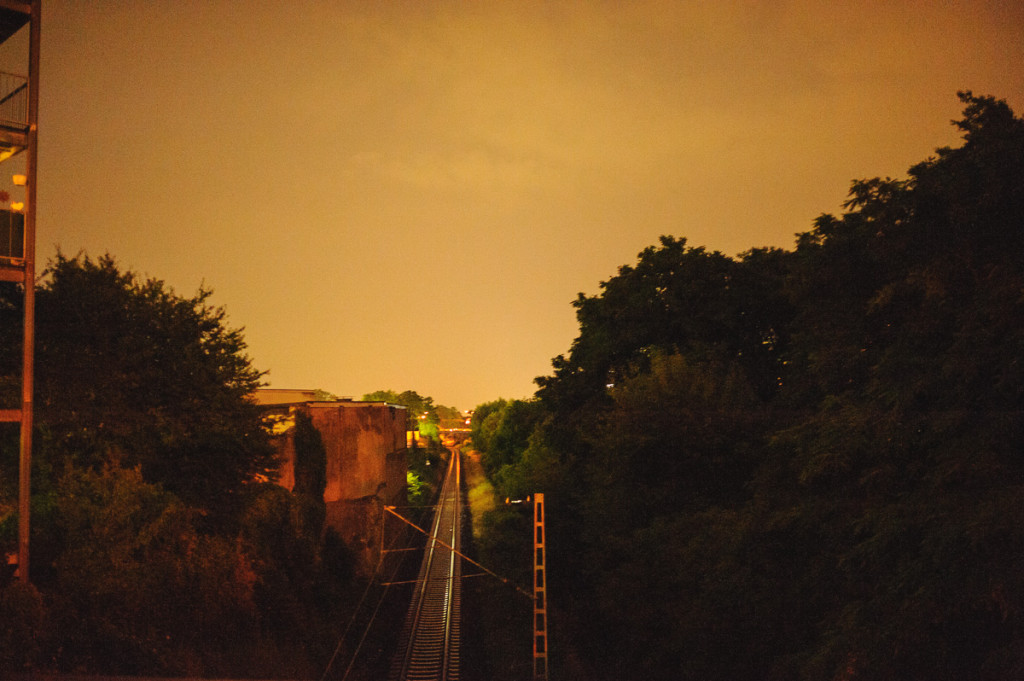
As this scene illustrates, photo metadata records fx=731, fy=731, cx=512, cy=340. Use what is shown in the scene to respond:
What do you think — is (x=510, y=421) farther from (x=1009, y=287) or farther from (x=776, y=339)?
(x=1009, y=287)

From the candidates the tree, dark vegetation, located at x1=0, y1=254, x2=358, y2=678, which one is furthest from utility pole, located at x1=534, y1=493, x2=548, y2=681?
the tree

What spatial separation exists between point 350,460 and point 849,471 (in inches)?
780

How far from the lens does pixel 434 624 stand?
23.1m

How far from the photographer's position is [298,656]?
17.1m

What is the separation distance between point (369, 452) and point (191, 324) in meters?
13.1

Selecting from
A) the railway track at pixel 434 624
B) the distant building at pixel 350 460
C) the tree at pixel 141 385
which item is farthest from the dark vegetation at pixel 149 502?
the distant building at pixel 350 460

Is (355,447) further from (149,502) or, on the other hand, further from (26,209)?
(26,209)

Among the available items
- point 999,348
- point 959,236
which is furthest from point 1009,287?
point 959,236

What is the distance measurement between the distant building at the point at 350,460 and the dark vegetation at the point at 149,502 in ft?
14.5

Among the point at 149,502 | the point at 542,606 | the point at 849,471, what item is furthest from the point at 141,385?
the point at 849,471

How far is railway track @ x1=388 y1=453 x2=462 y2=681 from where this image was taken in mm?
18422

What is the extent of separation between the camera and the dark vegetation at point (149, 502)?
13.4 m

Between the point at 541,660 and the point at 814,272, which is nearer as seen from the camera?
the point at 814,272

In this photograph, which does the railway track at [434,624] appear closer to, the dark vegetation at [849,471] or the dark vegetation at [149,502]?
the dark vegetation at [149,502]
